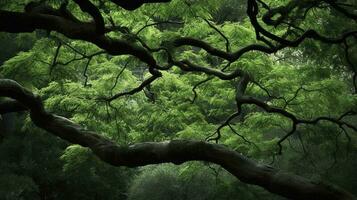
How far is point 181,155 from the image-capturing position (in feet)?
12.1

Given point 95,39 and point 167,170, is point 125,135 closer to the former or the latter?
point 167,170

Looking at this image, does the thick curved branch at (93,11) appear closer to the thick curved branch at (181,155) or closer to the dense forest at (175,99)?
the dense forest at (175,99)

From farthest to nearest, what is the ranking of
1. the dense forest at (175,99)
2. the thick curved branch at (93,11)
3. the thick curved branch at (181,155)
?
1. the dense forest at (175,99)
2. the thick curved branch at (93,11)
3. the thick curved branch at (181,155)

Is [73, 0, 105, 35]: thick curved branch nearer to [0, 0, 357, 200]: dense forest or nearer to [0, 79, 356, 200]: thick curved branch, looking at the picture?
[0, 0, 357, 200]: dense forest

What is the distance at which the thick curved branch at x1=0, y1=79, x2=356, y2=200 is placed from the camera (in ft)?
10.6

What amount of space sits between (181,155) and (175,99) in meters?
4.79

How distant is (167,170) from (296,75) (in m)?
4.04

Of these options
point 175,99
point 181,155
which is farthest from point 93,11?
point 175,99

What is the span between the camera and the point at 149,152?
3818mm

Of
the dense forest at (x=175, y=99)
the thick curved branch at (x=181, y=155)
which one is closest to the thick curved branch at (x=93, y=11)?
the dense forest at (x=175, y=99)

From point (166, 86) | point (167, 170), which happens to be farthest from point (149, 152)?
point (167, 170)

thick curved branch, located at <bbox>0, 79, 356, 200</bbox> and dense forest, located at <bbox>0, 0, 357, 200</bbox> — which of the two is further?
dense forest, located at <bbox>0, 0, 357, 200</bbox>

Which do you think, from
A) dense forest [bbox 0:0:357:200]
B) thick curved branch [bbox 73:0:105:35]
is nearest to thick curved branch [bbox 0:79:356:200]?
dense forest [bbox 0:0:357:200]

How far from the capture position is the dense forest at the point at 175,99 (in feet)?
12.5
